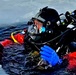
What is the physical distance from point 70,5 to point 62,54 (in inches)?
190

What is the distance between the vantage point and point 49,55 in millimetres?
4996

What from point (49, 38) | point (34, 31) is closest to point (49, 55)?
point (49, 38)

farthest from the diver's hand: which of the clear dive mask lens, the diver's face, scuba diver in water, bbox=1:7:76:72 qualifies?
the diver's face

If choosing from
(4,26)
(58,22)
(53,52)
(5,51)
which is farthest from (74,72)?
(4,26)

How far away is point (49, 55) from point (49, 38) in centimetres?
38

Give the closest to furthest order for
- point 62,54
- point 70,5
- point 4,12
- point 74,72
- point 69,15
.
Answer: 1. point 74,72
2. point 62,54
3. point 69,15
4. point 4,12
5. point 70,5

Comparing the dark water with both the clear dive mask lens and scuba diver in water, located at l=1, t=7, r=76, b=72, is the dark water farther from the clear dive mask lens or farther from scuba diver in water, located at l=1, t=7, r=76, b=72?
the clear dive mask lens

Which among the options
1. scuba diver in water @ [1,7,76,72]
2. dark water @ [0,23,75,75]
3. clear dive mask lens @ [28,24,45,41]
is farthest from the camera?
clear dive mask lens @ [28,24,45,41]

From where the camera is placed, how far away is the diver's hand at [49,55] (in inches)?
194

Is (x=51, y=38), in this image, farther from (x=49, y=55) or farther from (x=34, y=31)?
(x=49, y=55)

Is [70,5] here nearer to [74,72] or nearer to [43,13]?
[43,13]

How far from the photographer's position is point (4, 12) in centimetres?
932

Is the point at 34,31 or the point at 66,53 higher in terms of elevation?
the point at 34,31

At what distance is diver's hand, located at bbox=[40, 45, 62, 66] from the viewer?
493 cm
